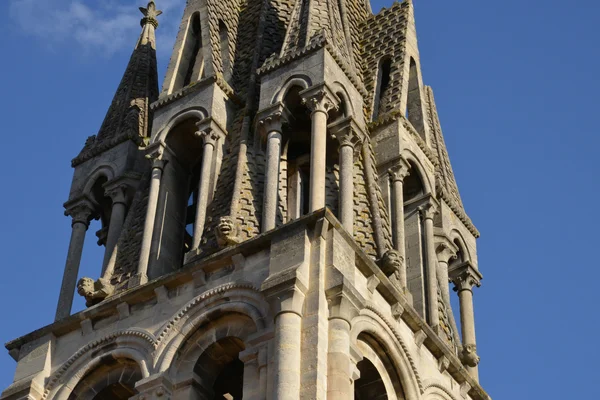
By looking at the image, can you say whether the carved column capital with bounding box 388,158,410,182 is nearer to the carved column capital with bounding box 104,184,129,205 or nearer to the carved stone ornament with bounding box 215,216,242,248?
the carved stone ornament with bounding box 215,216,242,248

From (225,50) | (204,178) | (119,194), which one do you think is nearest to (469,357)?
(204,178)

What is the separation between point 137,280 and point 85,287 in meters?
1.12

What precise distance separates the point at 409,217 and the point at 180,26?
6790mm

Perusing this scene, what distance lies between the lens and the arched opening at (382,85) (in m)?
35.4

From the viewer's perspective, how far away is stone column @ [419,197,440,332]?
3238 cm

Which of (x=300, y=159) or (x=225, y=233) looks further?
(x=300, y=159)

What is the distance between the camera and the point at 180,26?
120 feet

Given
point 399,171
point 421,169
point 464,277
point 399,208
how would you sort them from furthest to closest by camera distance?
point 464,277 → point 421,169 → point 399,171 → point 399,208

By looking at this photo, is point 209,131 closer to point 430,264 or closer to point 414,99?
point 430,264

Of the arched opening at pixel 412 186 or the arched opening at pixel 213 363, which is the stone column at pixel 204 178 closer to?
the arched opening at pixel 213 363

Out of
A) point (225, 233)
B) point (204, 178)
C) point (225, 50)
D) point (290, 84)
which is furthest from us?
point (225, 50)

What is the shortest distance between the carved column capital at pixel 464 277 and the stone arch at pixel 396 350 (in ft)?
22.6

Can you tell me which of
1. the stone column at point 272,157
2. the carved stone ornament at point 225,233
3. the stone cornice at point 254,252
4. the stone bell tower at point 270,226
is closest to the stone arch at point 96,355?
the stone bell tower at point 270,226

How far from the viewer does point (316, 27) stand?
34.0 metres
